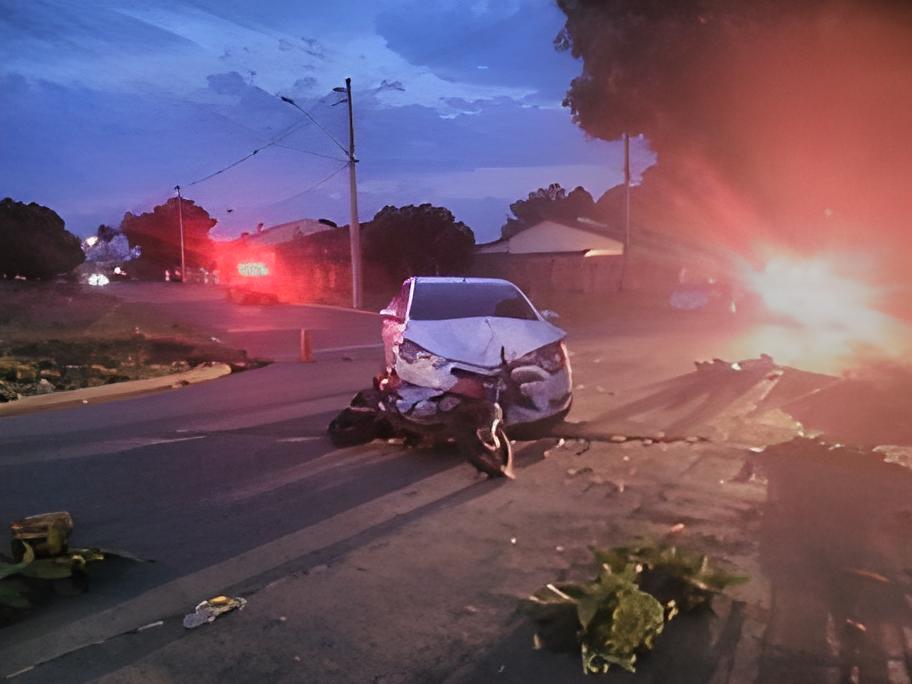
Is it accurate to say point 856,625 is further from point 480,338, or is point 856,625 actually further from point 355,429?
point 355,429

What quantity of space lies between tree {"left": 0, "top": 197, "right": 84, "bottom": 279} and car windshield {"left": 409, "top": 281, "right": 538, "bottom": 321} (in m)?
40.8

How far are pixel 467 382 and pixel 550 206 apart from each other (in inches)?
2787

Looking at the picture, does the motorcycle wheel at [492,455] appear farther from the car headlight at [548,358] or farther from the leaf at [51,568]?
the leaf at [51,568]

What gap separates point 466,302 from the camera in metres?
9.73

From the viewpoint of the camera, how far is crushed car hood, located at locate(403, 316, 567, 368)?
331 inches

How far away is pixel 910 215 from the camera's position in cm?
2006

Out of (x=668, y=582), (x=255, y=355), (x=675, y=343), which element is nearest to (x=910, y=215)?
(x=675, y=343)

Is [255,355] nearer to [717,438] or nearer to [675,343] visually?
[675,343]

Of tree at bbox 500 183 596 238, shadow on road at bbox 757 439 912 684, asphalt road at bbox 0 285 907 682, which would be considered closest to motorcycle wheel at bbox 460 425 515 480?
asphalt road at bbox 0 285 907 682

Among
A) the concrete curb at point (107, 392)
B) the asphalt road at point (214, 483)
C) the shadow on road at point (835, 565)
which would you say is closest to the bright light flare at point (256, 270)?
the concrete curb at point (107, 392)

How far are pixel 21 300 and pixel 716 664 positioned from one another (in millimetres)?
36499

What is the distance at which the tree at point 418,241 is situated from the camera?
4953 cm

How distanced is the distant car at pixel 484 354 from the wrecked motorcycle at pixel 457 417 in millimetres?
47

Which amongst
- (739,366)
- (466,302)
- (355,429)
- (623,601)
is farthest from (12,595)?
(739,366)
